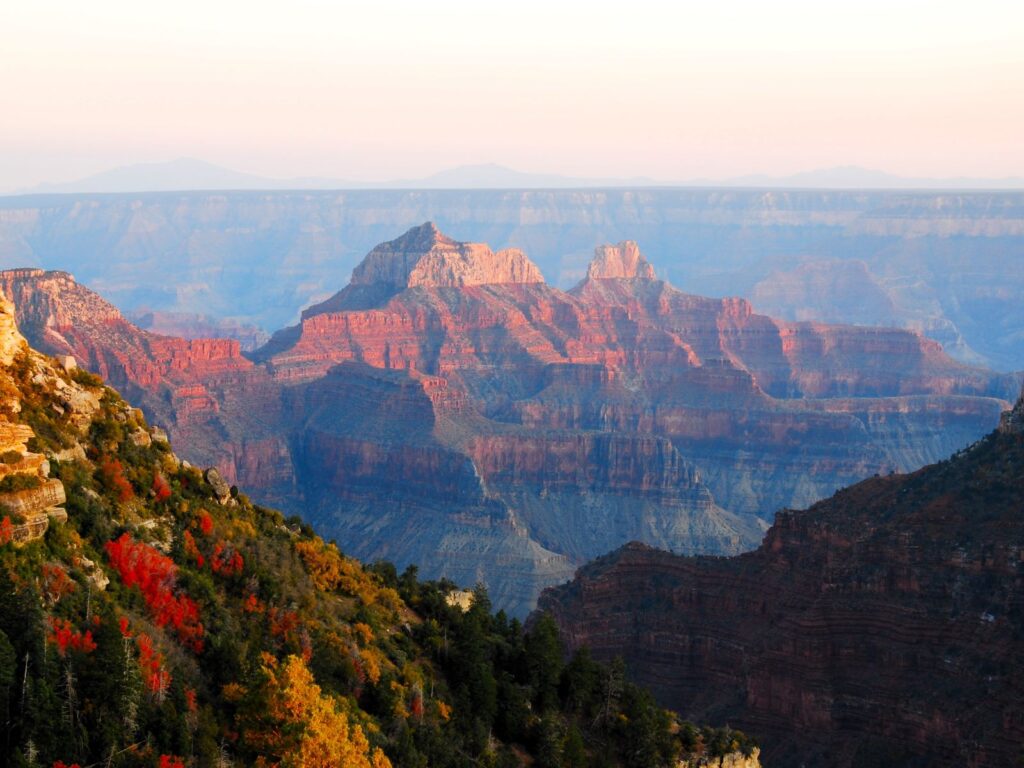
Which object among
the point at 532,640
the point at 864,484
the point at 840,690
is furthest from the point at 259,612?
the point at 864,484

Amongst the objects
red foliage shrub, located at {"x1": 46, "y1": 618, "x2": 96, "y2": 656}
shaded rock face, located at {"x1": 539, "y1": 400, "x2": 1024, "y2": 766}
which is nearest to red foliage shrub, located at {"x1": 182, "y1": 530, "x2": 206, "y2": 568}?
red foliage shrub, located at {"x1": 46, "y1": 618, "x2": 96, "y2": 656}

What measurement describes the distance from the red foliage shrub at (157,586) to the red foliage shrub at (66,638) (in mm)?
3584

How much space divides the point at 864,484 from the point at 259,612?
41.5 meters

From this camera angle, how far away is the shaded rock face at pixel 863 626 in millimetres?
59781

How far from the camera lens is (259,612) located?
130ft

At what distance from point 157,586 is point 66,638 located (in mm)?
4773

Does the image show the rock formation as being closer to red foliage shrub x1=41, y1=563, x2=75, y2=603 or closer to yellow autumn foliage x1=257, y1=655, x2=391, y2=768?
red foliage shrub x1=41, y1=563, x2=75, y2=603

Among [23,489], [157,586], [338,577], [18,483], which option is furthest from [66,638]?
[338,577]

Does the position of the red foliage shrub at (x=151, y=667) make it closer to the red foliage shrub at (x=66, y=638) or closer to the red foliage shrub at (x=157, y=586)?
the red foliage shrub at (x=66, y=638)

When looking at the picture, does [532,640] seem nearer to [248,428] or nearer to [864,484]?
[864,484]

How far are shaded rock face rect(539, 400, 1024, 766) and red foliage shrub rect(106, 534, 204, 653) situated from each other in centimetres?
3123

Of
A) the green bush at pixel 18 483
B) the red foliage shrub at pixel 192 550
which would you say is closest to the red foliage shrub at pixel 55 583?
the green bush at pixel 18 483

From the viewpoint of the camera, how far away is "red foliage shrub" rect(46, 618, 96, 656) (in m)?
32.3

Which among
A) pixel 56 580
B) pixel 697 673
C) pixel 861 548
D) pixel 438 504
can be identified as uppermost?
pixel 56 580
